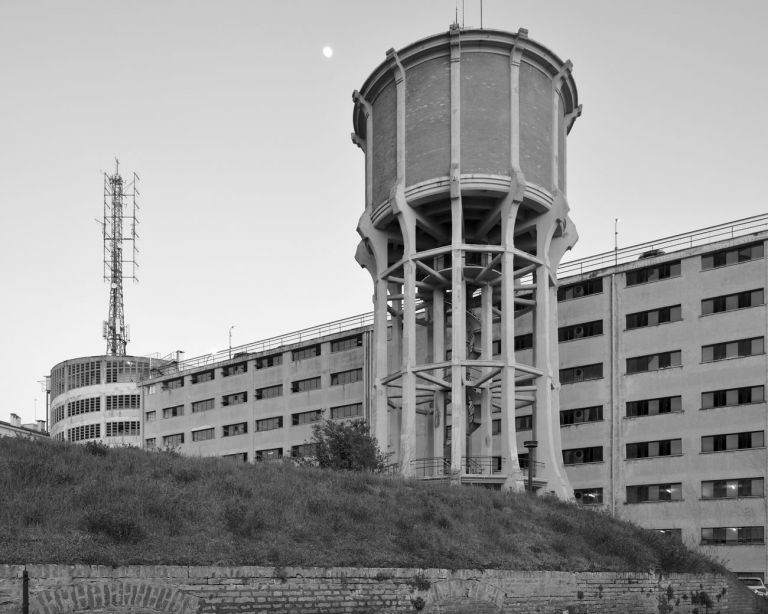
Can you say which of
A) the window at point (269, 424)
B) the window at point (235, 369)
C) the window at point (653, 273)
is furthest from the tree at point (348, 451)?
the window at point (235, 369)

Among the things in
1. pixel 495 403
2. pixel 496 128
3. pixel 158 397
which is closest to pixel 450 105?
pixel 496 128

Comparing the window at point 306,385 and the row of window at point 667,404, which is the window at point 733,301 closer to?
the row of window at point 667,404

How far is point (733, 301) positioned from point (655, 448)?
29.6ft

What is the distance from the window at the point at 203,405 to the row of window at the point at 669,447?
32.9 metres

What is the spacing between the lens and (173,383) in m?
77.1

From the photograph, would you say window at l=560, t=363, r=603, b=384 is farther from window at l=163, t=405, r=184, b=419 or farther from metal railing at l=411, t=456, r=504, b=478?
window at l=163, t=405, r=184, b=419

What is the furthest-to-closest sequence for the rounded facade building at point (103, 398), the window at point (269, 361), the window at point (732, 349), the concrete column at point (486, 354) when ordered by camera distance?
the rounded facade building at point (103, 398)
the window at point (269, 361)
the window at point (732, 349)
the concrete column at point (486, 354)

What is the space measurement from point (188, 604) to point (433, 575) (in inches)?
240

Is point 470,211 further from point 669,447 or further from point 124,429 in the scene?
point 124,429

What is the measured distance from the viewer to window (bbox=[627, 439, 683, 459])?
47.2 m

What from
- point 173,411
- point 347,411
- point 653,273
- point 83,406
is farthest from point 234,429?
point 653,273

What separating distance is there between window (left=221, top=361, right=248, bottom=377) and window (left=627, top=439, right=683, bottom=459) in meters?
33.3

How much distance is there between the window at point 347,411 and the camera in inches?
2413

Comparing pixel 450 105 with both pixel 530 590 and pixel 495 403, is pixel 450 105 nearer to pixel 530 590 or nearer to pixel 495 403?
pixel 495 403
